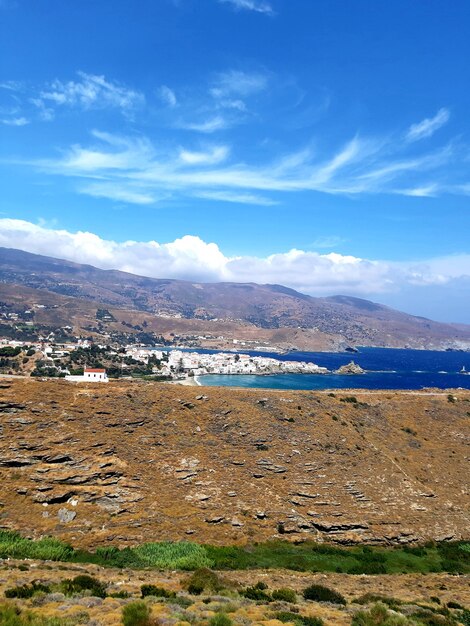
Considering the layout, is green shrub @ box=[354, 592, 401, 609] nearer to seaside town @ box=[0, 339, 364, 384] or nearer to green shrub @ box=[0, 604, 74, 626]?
green shrub @ box=[0, 604, 74, 626]

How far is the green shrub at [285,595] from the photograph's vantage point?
20.4 metres

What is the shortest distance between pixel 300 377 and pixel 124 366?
2826 inches

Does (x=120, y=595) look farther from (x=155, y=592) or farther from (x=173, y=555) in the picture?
(x=173, y=555)

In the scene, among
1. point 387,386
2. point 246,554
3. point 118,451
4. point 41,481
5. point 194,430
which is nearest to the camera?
point 246,554

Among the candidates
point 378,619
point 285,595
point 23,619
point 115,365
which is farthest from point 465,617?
point 115,365

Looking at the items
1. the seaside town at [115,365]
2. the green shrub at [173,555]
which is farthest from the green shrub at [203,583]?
the seaside town at [115,365]

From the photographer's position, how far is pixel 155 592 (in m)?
19.3

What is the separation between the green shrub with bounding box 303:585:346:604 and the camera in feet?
69.5

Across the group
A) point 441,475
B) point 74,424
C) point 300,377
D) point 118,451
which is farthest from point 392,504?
point 300,377

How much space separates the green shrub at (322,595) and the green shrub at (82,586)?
34.2 feet

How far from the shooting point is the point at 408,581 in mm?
27469

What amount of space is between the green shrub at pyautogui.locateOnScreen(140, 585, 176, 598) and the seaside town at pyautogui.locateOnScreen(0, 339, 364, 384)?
170 ft

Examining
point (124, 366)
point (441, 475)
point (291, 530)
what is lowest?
point (124, 366)

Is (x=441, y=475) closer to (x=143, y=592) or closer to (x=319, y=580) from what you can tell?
(x=319, y=580)
